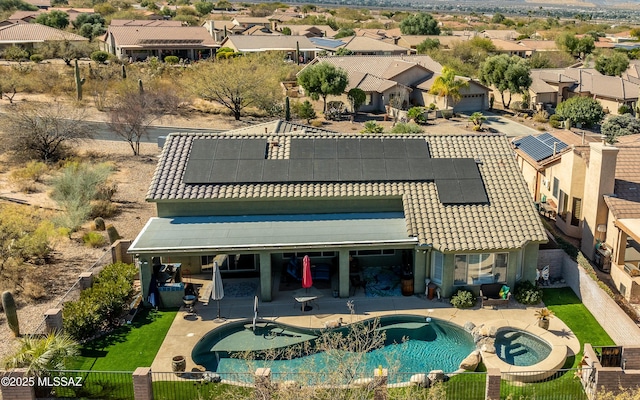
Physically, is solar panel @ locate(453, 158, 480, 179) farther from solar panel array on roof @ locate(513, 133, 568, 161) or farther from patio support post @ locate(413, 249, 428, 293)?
solar panel array on roof @ locate(513, 133, 568, 161)

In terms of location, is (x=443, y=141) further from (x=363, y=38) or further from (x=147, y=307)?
(x=363, y=38)

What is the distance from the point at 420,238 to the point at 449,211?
2.12 m

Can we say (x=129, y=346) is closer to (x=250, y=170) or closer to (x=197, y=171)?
(x=197, y=171)

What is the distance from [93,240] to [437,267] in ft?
52.3

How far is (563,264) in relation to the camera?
985 inches

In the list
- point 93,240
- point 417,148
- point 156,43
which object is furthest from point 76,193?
point 156,43

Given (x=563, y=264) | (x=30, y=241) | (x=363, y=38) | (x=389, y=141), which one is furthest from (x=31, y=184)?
(x=363, y=38)

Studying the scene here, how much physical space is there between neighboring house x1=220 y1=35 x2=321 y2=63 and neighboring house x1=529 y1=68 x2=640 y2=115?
37330 mm

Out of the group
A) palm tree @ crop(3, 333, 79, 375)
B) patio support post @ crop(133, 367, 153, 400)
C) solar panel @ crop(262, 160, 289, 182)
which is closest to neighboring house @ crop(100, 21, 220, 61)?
solar panel @ crop(262, 160, 289, 182)

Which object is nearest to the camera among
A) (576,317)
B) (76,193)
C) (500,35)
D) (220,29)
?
(576,317)

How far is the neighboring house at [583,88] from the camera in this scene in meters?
63.5

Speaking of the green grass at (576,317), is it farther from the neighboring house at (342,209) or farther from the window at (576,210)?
the window at (576,210)

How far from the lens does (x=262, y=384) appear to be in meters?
15.4

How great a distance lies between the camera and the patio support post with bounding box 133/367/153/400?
54.6ft
